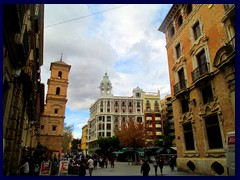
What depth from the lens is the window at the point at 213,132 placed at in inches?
499

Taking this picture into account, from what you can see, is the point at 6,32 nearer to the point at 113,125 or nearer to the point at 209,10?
the point at 209,10

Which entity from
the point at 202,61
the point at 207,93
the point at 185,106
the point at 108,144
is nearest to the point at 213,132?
the point at 207,93

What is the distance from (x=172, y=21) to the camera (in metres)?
20.1

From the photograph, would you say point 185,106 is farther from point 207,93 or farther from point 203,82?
point 203,82

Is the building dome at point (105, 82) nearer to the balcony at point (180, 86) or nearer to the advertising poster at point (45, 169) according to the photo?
the balcony at point (180, 86)

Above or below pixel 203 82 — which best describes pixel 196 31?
above

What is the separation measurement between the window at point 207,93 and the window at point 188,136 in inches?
116

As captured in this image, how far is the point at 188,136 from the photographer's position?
1633 centimetres

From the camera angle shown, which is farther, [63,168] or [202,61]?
[63,168]

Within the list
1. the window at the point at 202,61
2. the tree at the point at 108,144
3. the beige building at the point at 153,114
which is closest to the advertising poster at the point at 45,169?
the window at the point at 202,61

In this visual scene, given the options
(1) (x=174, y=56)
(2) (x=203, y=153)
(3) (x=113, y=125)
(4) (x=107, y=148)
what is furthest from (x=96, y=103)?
(2) (x=203, y=153)

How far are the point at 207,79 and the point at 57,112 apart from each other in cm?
3344

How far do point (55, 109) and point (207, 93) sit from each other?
33.2 metres
